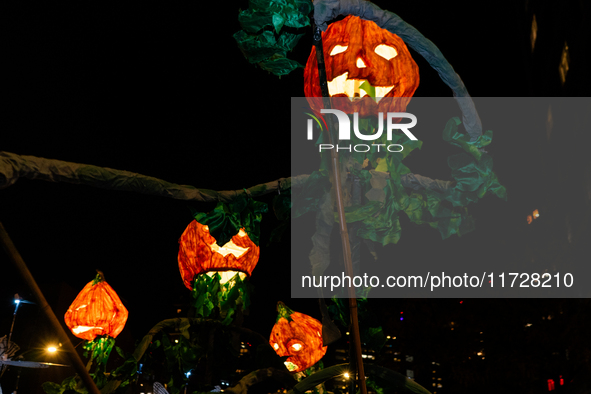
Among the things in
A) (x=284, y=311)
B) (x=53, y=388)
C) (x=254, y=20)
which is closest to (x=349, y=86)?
(x=254, y=20)

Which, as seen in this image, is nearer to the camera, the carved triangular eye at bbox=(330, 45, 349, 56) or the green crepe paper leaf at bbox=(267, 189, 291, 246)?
the green crepe paper leaf at bbox=(267, 189, 291, 246)

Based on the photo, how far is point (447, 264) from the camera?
28.6 feet

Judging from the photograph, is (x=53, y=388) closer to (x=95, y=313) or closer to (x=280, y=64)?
(x=95, y=313)

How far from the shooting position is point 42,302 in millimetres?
1323

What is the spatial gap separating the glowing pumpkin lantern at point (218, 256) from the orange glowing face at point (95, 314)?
1993mm

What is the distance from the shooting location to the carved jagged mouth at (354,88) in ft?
8.63

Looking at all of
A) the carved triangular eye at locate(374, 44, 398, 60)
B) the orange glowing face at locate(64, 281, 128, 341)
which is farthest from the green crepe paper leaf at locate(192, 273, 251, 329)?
the orange glowing face at locate(64, 281, 128, 341)

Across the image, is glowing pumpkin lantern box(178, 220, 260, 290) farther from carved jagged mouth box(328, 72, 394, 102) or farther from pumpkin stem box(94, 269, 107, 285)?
pumpkin stem box(94, 269, 107, 285)

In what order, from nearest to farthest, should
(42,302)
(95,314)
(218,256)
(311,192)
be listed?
(42,302), (311,192), (218,256), (95,314)

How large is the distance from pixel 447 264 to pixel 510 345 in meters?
3.11

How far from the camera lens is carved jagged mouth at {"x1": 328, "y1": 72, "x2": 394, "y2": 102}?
263 centimetres

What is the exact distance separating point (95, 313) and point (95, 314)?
1cm

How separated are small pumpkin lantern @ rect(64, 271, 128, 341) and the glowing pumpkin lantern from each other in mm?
1994

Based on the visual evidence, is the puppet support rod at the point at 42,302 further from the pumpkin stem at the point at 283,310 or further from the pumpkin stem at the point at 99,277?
the pumpkin stem at the point at 99,277
